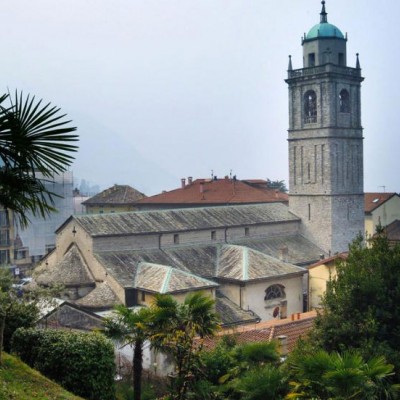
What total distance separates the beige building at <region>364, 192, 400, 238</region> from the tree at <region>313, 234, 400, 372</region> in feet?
144

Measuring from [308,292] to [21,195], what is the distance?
31805 millimetres

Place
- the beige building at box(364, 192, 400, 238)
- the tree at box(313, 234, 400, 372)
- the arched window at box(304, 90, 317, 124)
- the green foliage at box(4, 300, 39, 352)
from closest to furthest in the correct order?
the green foliage at box(4, 300, 39, 352) < the tree at box(313, 234, 400, 372) < the arched window at box(304, 90, 317, 124) < the beige building at box(364, 192, 400, 238)

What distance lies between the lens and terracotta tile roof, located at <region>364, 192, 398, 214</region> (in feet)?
219

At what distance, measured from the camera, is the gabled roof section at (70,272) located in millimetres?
36031

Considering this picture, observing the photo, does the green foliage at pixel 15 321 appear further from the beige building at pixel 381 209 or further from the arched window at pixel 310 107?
the beige building at pixel 381 209

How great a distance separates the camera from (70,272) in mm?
36781

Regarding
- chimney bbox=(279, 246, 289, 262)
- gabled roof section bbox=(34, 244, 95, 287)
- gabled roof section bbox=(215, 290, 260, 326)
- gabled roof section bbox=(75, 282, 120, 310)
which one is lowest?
gabled roof section bbox=(215, 290, 260, 326)

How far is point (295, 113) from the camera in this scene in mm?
51438

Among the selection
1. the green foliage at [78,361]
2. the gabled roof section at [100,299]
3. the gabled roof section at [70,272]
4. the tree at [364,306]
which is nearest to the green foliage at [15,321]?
the green foliage at [78,361]

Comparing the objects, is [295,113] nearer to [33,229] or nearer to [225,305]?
[225,305]

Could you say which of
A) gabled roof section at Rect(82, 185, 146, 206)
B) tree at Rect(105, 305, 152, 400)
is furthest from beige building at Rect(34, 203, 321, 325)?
gabled roof section at Rect(82, 185, 146, 206)

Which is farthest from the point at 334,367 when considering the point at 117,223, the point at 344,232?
the point at 344,232

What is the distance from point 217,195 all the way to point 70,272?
109ft

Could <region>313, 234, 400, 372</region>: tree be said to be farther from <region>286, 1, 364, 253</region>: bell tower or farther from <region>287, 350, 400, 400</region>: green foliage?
<region>286, 1, 364, 253</region>: bell tower
